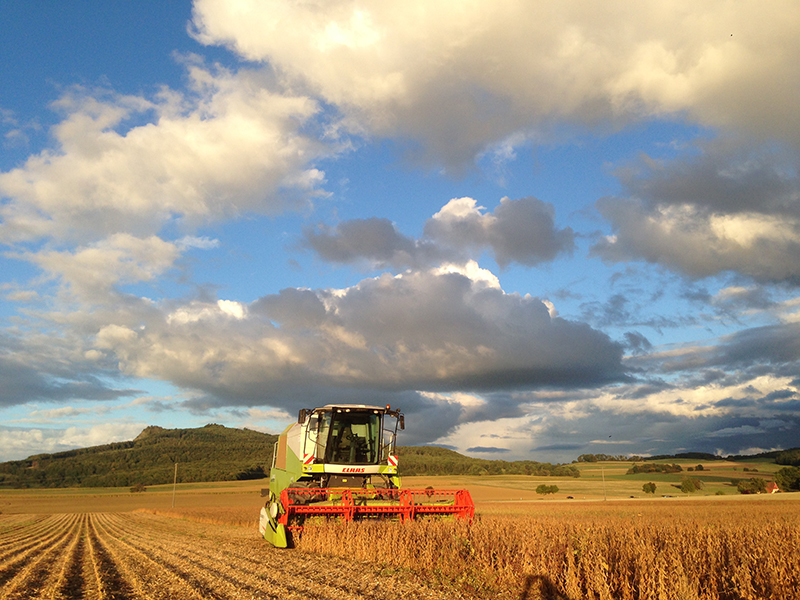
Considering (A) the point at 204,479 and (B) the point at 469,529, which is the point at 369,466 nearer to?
(B) the point at 469,529

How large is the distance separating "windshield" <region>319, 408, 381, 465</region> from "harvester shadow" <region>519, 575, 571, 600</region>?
9155 mm

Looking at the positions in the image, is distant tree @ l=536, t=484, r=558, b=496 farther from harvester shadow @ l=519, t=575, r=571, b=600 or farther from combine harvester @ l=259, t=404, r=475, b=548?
harvester shadow @ l=519, t=575, r=571, b=600

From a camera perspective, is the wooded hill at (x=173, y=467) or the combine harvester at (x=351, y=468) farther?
the wooded hill at (x=173, y=467)

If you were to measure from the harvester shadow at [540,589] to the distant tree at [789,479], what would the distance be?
96859 mm

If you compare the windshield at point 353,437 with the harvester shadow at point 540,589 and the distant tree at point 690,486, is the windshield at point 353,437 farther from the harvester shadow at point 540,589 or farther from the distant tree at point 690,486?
the distant tree at point 690,486

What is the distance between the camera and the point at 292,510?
44.4 ft

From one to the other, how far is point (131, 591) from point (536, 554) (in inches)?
283

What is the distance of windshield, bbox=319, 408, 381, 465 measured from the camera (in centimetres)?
1698

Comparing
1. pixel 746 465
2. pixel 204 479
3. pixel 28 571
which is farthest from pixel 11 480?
pixel 746 465

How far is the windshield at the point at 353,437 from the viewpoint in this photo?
669 inches

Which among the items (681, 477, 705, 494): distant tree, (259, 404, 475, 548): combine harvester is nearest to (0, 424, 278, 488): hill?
(681, 477, 705, 494): distant tree

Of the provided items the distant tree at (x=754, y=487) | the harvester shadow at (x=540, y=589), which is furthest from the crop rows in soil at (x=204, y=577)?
the distant tree at (x=754, y=487)

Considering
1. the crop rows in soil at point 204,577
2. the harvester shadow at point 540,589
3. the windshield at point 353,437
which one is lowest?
the crop rows in soil at point 204,577

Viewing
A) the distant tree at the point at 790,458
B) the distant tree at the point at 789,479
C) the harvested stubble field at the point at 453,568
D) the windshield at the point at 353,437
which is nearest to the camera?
the harvested stubble field at the point at 453,568
